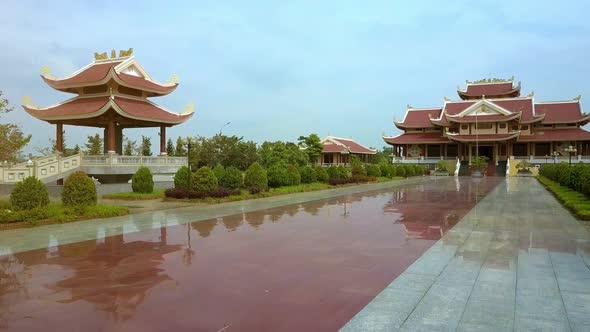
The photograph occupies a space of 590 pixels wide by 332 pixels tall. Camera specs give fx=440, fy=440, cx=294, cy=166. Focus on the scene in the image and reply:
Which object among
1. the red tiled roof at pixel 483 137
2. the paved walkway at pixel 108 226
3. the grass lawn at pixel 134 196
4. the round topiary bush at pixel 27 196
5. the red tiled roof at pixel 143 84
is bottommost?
the paved walkway at pixel 108 226

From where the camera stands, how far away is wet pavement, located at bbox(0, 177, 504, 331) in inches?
173

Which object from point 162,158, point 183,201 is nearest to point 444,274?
point 183,201

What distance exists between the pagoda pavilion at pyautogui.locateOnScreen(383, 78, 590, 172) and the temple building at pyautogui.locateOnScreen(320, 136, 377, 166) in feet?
19.2

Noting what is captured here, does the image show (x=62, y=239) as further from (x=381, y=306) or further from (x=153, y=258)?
(x=381, y=306)

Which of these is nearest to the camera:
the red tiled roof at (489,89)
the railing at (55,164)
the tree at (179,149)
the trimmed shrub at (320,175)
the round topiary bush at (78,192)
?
the round topiary bush at (78,192)

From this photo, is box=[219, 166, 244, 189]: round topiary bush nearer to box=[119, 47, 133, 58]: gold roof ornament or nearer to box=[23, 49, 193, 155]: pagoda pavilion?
box=[23, 49, 193, 155]: pagoda pavilion

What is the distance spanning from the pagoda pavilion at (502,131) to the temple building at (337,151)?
5861 millimetres

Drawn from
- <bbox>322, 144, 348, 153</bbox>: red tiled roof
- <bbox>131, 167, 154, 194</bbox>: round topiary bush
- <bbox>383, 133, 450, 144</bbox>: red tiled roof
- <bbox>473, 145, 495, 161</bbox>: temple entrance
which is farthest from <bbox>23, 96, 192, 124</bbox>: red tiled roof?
<bbox>473, 145, 495, 161</bbox>: temple entrance

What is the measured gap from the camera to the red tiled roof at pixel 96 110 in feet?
78.6

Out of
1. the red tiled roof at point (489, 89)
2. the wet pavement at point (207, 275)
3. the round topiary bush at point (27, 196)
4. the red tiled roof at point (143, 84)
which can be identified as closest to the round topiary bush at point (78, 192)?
the round topiary bush at point (27, 196)

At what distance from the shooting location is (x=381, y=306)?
4715 millimetres

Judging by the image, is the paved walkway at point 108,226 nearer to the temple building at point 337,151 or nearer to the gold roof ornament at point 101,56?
the gold roof ornament at point 101,56

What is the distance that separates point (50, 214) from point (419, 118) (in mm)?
53935

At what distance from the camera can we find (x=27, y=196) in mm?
10789
